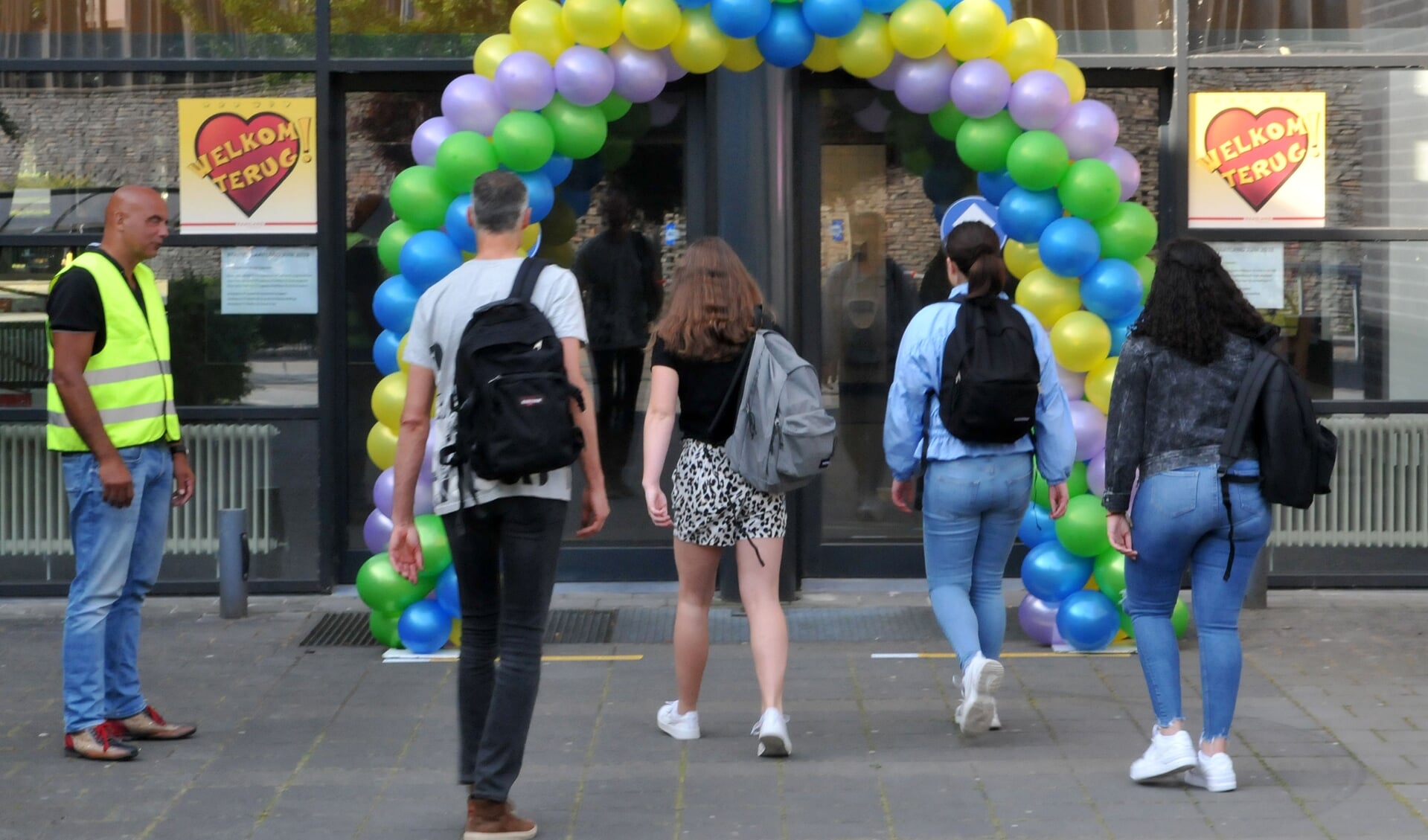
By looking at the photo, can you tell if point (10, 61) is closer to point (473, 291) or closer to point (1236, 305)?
point (473, 291)

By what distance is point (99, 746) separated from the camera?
5.62 meters

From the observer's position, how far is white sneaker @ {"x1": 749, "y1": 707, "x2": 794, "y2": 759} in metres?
5.52

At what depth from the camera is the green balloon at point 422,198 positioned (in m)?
7.02

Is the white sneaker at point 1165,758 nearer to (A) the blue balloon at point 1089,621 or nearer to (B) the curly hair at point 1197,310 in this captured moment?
(B) the curly hair at point 1197,310

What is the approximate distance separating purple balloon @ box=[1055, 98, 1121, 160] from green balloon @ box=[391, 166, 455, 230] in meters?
2.59

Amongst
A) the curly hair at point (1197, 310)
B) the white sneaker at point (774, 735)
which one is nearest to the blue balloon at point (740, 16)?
the curly hair at point (1197, 310)

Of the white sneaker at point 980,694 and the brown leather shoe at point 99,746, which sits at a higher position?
the white sneaker at point 980,694

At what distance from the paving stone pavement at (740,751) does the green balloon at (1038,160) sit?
1.99 meters

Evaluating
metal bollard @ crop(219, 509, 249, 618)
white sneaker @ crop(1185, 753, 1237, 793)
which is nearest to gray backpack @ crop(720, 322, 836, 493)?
white sneaker @ crop(1185, 753, 1237, 793)

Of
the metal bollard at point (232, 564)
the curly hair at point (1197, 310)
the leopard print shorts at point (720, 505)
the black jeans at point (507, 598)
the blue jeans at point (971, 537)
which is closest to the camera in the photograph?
the black jeans at point (507, 598)

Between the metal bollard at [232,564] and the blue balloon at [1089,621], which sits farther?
the metal bollard at [232,564]

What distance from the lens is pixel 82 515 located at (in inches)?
223

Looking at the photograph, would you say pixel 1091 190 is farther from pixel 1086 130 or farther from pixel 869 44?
pixel 869 44

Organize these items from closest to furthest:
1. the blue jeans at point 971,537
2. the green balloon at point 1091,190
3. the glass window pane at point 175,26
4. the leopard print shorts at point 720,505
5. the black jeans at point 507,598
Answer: the black jeans at point 507,598 < the leopard print shorts at point 720,505 < the blue jeans at point 971,537 < the green balloon at point 1091,190 < the glass window pane at point 175,26
